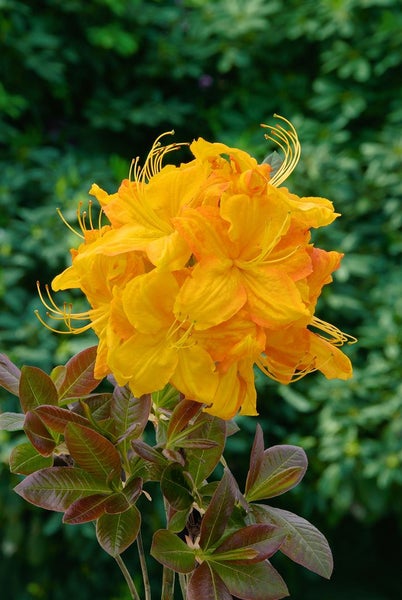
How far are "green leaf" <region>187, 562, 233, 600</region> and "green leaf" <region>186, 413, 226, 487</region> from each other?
83 millimetres

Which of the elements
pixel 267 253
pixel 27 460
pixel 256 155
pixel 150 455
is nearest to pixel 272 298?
pixel 267 253

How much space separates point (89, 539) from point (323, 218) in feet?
5.56

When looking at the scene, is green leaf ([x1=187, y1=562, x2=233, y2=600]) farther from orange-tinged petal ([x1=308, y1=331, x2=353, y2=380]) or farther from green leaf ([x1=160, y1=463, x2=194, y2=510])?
orange-tinged petal ([x1=308, y1=331, x2=353, y2=380])

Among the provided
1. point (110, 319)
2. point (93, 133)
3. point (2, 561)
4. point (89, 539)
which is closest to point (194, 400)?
point (110, 319)

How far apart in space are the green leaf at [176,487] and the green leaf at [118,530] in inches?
1.5

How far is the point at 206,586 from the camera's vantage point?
0.80 meters

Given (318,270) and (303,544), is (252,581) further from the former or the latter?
(318,270)

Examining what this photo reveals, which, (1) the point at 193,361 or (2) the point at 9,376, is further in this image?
(2) the point at 9,376

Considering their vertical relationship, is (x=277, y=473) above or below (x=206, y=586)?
above

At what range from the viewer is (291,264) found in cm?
79

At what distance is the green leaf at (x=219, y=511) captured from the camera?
811 millimetres

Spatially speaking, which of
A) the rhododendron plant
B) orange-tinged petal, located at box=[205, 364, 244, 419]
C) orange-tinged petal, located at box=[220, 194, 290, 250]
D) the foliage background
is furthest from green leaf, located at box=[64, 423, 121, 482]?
the foliage background

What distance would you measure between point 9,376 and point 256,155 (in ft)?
6.21

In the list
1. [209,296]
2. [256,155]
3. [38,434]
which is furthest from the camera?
[256,155]
